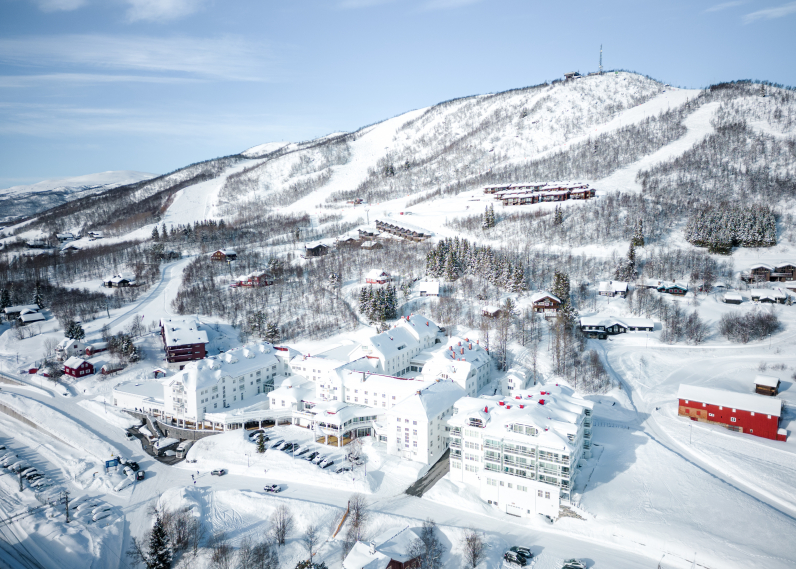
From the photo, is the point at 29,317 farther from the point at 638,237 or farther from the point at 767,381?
the point at 638,237

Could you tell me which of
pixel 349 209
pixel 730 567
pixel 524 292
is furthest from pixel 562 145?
pixel 730 567

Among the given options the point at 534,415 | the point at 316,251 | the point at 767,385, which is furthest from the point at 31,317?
the point at 767,385

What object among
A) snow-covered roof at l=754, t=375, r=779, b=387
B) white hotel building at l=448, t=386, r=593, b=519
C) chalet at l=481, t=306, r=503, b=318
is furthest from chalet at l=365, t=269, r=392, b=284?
snow-covered roof at l=754, t=375, r=779, b=387

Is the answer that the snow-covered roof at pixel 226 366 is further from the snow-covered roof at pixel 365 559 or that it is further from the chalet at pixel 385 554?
the snow-covered roof at pixel 365 559

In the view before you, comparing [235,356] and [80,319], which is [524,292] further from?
[80,319]

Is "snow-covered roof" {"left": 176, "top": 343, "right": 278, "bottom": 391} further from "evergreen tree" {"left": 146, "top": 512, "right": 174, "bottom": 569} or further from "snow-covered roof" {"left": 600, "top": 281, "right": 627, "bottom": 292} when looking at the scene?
"snow-covered roof" {"left": 600, "top": 281, "right": 627, "bottom": 292}

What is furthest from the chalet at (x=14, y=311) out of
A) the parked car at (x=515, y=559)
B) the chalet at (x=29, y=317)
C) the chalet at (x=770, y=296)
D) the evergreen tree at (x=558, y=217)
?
the chalet at (x=770, y=296)
